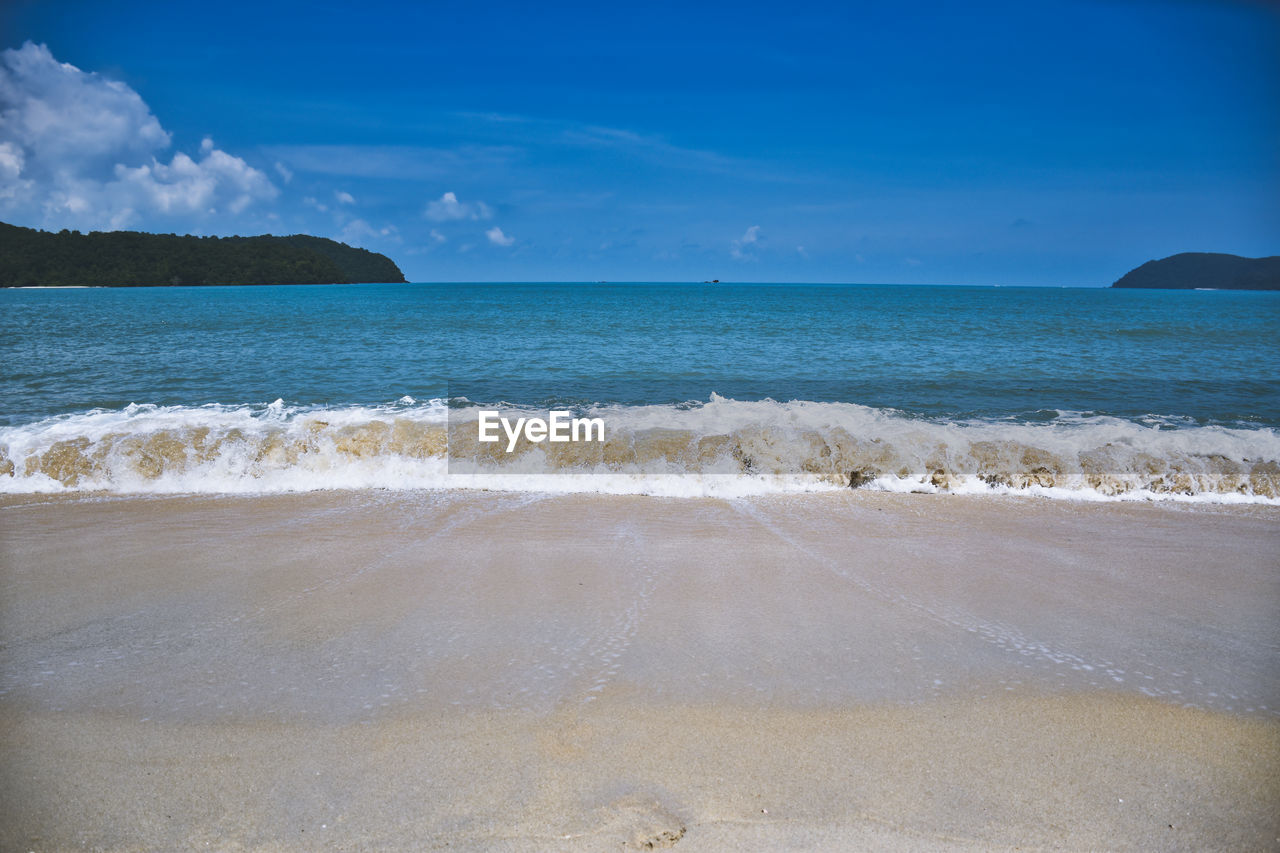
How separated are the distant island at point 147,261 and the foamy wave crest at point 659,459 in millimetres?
91472

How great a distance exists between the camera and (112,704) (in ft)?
10.3

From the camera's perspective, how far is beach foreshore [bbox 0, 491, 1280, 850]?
94.9 inches

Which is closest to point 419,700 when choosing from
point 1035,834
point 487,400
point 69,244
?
point 1035,834

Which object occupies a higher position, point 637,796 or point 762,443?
point 762,443

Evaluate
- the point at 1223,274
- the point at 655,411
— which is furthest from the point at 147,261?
the point at 1223,274

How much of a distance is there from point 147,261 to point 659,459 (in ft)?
355

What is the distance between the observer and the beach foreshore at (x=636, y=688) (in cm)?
241

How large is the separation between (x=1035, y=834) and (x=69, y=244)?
370 ft

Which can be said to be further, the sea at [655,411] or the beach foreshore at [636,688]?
the sea at [655,411]

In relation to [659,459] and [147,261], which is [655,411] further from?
→ [147,261]

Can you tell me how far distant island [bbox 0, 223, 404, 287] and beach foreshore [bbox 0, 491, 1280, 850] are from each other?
96479mm

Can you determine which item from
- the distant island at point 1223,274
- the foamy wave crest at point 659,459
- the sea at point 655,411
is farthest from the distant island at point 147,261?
the distant island at point 1223,274

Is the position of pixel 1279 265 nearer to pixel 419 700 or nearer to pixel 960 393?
pixel 960 393

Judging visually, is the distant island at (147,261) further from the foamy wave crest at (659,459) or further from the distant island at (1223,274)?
the distant island at (1223,274)
